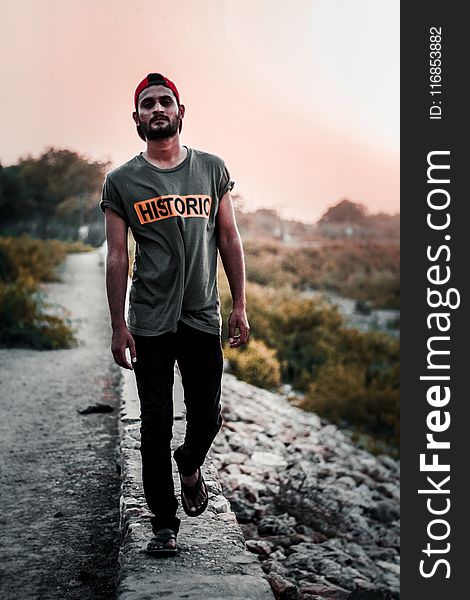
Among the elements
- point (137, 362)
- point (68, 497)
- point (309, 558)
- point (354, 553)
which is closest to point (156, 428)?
point (137, 362)

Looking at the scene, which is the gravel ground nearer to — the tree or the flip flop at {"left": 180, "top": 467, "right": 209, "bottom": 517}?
the flip flop at {"left": 180, "top": 467, "right": 209, "bottom": 517}

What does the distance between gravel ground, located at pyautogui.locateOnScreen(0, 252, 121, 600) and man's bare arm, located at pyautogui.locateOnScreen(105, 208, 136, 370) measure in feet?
4.02

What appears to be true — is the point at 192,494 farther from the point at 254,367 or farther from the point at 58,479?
the point at 254,367

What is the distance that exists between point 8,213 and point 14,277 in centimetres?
291

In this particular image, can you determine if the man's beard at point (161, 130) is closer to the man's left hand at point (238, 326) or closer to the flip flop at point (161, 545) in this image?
the man's left hand at point (238, 326)

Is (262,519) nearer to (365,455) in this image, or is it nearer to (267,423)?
(267,423)

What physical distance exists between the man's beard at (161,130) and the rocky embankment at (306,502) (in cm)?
206

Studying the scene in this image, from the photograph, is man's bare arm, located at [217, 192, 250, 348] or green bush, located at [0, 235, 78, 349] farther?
green bush, located at [0, 235, 78, 349]

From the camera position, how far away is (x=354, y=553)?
6.44 meters

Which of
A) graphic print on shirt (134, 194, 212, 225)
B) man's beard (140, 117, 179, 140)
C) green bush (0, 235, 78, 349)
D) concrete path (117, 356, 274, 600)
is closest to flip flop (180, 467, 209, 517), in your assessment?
concrete path (117, 356, 274, 600)

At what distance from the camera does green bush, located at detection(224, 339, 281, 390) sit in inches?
504

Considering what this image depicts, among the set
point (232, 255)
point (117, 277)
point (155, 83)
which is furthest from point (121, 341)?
point (155, 83)

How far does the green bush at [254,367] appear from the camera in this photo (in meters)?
12.8

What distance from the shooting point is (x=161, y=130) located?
317cm
